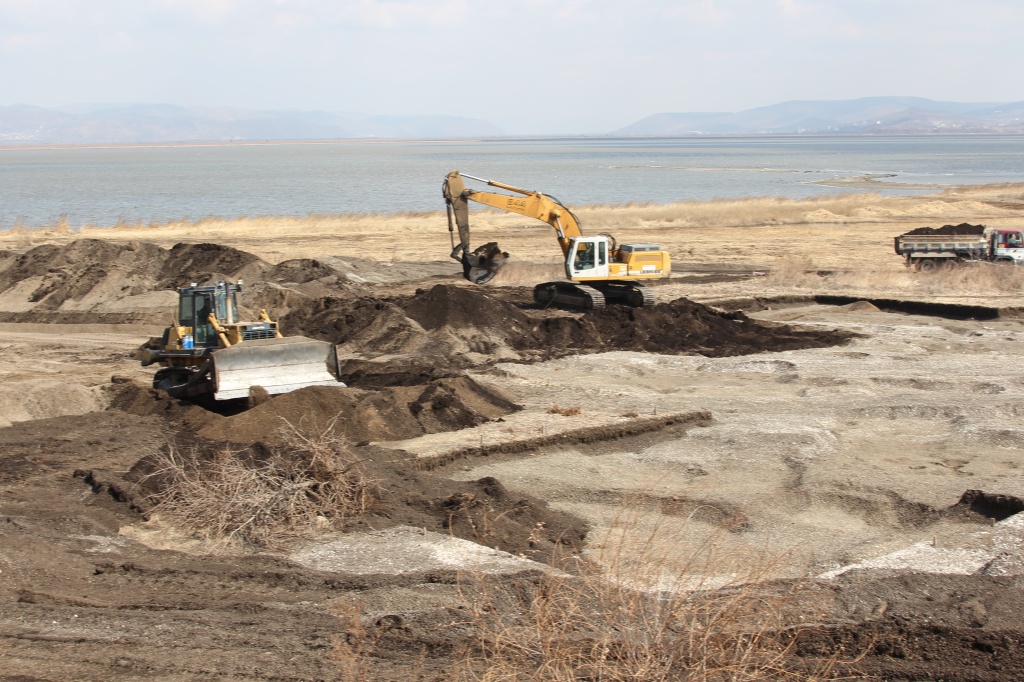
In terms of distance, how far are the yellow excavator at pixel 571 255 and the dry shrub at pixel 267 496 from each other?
15.0 meters

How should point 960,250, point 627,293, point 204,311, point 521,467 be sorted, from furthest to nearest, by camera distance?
point 960,250 < point 627,293 < point 204,311 < point 521,467

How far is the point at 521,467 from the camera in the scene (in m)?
14.2

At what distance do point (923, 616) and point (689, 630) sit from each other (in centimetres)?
336

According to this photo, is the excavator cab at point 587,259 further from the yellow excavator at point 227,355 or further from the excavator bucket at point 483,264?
the yellow excavator at point 227,355

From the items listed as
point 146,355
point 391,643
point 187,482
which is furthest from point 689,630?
point 146,355

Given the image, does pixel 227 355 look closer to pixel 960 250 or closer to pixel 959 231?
pixel 960 250

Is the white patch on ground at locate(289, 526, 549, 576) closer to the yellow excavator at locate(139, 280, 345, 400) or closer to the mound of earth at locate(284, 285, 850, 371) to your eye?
the yellow excavator at locate(139, 280, 345, 400)

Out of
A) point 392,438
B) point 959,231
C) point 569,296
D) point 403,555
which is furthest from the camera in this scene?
point 959,231

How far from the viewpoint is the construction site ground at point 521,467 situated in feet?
26.9

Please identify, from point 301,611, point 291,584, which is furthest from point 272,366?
point 301,611

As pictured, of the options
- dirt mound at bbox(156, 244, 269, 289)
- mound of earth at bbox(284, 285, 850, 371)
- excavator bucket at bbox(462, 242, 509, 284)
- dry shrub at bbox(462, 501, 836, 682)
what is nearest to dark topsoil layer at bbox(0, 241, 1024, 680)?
dry shrub at bbox(462, 501, 836, 682)

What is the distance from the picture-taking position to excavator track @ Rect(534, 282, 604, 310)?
2666 cm

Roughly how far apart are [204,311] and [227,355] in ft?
5.74

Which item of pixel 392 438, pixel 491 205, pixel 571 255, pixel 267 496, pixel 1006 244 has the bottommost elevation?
pixel 392 438
